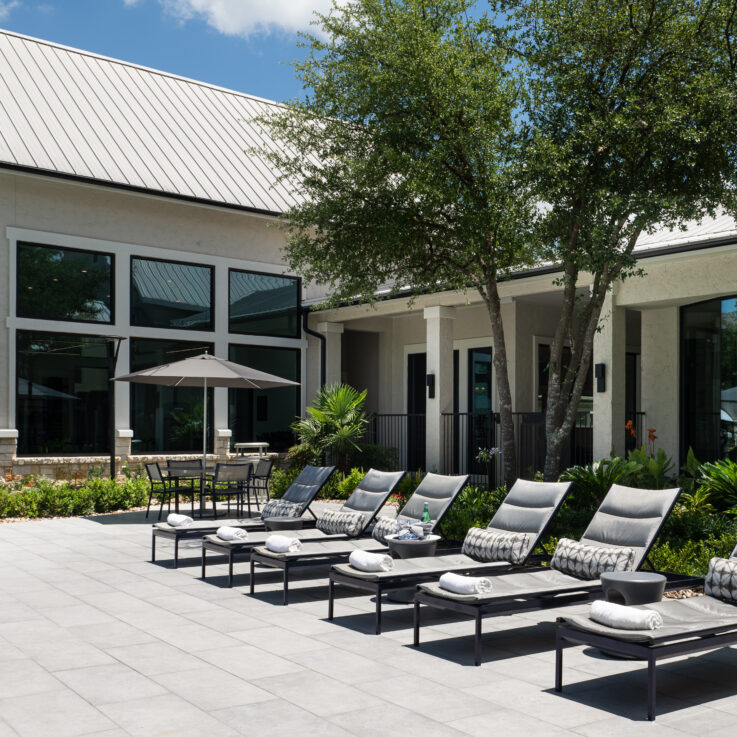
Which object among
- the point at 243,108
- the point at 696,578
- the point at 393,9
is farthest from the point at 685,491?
the point at 243,108

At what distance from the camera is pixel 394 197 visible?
422 inches

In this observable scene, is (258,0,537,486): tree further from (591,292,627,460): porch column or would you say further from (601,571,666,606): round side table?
(601,571,666,606): round side table

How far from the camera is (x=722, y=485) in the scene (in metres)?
9.80

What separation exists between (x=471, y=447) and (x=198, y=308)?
6.33 m

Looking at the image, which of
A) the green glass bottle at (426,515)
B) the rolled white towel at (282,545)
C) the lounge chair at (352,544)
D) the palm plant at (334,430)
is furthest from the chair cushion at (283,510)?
the palm plant at (334,430)

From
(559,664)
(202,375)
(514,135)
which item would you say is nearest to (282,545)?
(559,664)

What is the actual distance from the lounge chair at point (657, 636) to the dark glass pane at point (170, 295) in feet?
42.8

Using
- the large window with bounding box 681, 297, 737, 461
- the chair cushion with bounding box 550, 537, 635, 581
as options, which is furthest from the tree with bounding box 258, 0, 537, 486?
the chair cushion with bounding box 550, 537, 635, 581

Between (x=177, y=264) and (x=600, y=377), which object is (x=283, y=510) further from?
(x=177, y=264)

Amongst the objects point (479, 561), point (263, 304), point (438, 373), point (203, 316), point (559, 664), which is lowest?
point (559, 664)

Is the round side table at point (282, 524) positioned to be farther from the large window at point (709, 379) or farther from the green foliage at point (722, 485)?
the large window at point (709, 379)

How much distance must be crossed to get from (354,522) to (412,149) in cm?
461

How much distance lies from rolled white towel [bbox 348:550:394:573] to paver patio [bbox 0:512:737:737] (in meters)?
0.44

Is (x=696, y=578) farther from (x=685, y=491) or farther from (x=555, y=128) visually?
(x=555, y=128)
